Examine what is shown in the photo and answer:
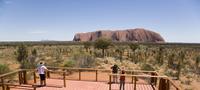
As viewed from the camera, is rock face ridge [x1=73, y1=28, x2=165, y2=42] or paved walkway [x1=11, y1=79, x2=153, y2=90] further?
rock face ridge [x1=73, y1=28, x2=165, y2=42]

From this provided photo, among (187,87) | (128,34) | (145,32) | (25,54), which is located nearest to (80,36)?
(128,34)

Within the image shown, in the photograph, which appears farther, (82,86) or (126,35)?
(126,35)

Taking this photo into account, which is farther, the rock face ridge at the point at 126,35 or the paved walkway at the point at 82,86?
the rock face ridge at the point at 126,35

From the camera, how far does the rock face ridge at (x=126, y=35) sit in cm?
15800

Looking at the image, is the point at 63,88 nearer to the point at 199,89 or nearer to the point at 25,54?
the point at 199,89

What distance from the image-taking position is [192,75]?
67.8ft

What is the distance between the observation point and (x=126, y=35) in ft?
537

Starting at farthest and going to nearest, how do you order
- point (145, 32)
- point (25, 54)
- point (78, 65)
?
point (145, 32) → point (25, 54) → point (78, 65)

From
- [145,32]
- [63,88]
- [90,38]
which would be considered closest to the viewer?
[63,88]

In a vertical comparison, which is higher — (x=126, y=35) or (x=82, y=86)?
(x=126, y=35)

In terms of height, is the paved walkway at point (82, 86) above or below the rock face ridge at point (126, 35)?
below

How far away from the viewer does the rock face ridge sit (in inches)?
6220

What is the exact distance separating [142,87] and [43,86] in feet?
16.4

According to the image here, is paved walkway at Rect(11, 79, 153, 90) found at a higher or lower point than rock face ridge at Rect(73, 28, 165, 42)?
lower
